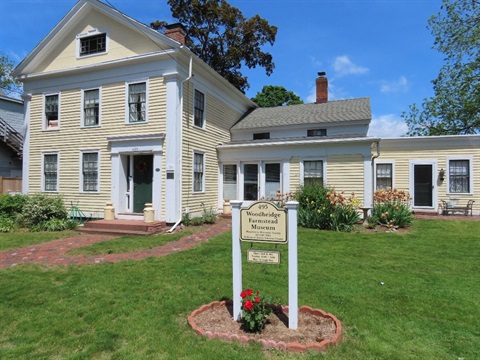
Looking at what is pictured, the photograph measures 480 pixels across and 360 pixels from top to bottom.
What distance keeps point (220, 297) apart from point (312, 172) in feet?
31.2

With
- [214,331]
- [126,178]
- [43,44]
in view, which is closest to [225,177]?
[126,178]

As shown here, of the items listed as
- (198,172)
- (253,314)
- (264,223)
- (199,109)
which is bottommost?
(253,314)

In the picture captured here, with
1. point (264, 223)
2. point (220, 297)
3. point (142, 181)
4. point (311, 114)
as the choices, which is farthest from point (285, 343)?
point (311, 114)

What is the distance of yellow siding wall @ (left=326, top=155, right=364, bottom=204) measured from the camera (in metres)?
12.4

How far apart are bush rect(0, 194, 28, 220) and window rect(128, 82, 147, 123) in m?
5.43

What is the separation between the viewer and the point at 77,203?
13.1 meters

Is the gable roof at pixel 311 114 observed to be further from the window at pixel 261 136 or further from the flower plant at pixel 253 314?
the flower plant at pixel 253 314

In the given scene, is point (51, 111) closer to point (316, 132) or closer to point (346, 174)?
point (316, 132)

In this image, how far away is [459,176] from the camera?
14.8 metres

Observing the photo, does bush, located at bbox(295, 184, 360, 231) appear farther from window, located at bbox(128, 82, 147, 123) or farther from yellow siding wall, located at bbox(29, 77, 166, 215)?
window, located at bbox(128, 82, 147, 123)

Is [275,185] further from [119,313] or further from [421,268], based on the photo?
[119,313]

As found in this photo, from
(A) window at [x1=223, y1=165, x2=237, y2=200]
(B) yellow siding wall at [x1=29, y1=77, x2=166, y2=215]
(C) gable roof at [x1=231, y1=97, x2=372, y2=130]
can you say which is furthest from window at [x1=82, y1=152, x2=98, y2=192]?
(C) gable roof at [x1=231, y1=97, x2=372, y2=130]

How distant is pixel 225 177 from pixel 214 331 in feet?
37.5

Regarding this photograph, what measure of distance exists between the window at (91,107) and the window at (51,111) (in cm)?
173
